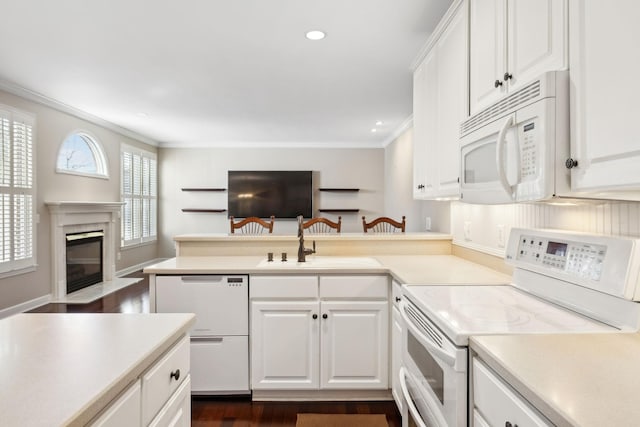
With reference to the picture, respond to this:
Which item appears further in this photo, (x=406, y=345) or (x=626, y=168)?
(x=406, y=345)

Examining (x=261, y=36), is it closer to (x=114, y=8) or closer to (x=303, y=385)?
(x=114, y=8)

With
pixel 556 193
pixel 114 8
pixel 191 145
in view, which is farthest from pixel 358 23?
pixel 191 145

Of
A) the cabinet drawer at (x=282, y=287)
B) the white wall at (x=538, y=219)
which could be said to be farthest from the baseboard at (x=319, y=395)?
the white wall at (x=538, y=219)

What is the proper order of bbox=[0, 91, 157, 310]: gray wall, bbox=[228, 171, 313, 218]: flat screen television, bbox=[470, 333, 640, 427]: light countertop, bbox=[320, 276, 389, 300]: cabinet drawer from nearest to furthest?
bbox=[470, 333, 640, 427]: light countertop → bbox=[320, 276, 389, 300]: cabinet drawer → bbox=[0, 91, 157, 310]: gray wall → bbox=[228, 171, 313, 218]: flat screen television

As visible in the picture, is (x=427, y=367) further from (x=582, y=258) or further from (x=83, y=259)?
(x=83, y=259)

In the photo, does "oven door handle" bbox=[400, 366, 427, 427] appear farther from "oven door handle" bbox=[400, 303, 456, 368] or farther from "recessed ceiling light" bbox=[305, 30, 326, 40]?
"recessed ceiling light" bbox=[305, 30, 326, 40]

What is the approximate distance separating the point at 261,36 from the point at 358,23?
2.37ft

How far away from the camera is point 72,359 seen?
0.89m

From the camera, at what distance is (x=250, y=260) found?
262cm

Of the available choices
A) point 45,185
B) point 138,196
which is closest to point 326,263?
point 45,185

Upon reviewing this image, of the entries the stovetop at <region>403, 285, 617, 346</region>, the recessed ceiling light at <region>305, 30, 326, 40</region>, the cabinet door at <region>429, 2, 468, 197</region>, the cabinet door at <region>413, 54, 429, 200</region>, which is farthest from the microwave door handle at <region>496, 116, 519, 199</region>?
the recessed ceiling light at <region>305, 30, 326, 40</region>

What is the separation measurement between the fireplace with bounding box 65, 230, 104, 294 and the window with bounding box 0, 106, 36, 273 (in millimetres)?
688

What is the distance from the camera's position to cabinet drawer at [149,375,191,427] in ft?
3.36

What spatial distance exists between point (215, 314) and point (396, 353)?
1074 mm
